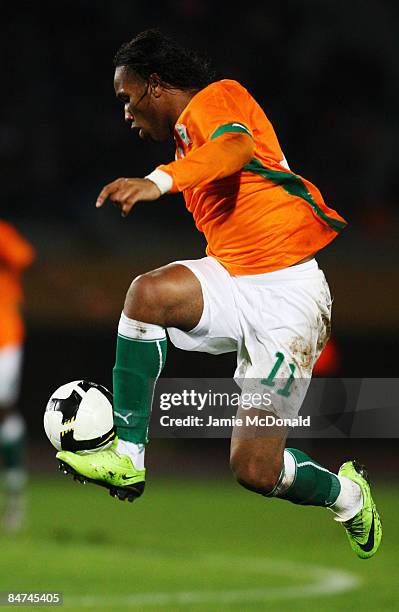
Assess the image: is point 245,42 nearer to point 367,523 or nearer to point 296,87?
point 296,87

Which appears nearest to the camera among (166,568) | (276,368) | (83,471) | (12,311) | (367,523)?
(83,471)

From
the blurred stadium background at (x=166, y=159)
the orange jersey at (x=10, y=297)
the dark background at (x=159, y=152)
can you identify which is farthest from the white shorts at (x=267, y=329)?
the dark background at (x=159, y=152)

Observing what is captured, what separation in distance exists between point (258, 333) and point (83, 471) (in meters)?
0.94

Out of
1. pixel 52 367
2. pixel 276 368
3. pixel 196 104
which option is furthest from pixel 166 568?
pixel 52 367

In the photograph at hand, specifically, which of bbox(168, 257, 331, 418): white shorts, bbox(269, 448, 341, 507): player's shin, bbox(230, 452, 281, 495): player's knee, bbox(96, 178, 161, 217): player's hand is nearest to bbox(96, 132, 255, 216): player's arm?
bbox(96, 178, 161, 217): player's hand

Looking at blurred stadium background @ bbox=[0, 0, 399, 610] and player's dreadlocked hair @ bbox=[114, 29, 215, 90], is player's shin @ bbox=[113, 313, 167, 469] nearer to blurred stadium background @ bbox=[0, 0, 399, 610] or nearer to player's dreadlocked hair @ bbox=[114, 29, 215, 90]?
player's dreadlocked hair @ bbox=[114, 29, 215, 90]

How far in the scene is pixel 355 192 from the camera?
13.1 meters

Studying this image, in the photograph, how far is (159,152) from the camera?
40.8ft

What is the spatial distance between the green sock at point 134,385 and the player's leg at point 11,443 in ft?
16.1

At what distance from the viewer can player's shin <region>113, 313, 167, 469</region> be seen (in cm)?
450

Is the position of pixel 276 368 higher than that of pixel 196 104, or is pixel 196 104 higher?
pixel 196 104

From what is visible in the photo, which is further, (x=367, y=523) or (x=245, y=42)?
(x=245, y=42)

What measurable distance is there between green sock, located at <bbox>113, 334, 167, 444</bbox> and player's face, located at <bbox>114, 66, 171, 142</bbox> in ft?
2.87

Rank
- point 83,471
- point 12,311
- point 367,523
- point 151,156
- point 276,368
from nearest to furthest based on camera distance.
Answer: point 83,471
point 276,368
point 367,523
point 12,311
point 151,156
